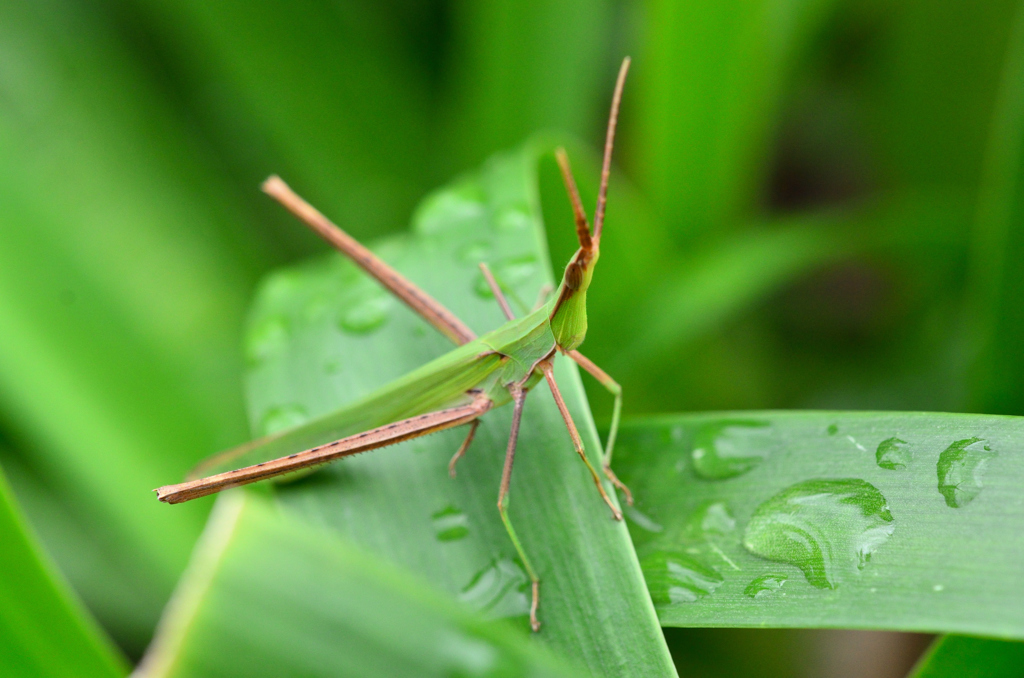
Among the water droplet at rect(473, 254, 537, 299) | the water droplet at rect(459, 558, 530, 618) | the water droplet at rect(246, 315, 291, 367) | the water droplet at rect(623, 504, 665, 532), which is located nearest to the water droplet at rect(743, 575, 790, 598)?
the water droplet at rect(623, 504, 665, 532)

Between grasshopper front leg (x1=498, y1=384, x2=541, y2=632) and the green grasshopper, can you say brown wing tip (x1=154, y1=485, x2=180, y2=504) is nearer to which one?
the green grasshopper

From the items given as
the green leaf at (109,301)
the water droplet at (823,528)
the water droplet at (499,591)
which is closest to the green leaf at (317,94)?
the green leaf at (109,301)

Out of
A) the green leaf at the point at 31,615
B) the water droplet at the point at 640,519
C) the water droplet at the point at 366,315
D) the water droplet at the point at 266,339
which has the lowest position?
the green leaf at the point at 31,615

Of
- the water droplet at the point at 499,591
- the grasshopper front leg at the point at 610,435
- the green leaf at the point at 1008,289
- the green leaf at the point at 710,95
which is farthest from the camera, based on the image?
the green leaf at the point at 710,95

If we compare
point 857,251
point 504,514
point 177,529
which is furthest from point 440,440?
point 857,251

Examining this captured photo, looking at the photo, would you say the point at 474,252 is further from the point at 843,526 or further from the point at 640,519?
the point at 843,526

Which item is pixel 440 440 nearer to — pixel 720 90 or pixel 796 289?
pixel 720 90

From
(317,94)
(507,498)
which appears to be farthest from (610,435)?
(317,94)

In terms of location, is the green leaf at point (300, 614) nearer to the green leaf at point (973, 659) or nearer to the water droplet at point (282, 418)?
the green leaf at point (973, 659)
